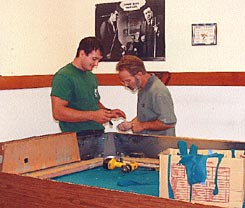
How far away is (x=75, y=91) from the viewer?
146 inches

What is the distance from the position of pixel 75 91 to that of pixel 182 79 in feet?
3.47

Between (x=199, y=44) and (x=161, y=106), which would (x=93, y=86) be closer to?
(x=161, y=106)

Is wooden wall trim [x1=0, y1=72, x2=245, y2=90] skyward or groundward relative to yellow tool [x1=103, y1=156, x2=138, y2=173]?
skyward

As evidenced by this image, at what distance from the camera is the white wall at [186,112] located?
407cm

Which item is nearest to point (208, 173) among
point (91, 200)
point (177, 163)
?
point (177, 163)

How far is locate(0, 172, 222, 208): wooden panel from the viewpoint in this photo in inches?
73.2

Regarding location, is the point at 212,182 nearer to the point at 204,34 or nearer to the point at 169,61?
the point at 204,34

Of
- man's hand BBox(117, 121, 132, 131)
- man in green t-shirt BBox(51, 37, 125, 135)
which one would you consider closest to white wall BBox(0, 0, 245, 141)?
man in green t-shirt BBox(51, 37, 125, 135)

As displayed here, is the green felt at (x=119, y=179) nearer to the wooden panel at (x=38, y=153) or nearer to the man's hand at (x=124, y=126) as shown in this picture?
the wooden panel at (x=38, y=153)

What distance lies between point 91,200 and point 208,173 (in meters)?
0.50

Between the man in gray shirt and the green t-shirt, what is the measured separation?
1.04 ft

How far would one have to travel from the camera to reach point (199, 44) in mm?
4188

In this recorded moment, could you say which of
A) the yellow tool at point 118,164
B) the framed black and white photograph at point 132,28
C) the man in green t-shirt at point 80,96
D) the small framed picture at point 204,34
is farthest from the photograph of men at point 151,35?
the yellow tool at point 118,164

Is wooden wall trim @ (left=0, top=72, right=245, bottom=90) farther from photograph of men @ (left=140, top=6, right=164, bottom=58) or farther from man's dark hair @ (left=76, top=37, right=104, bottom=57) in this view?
man's dark hair @ (left=76, top=37, right=104, bottom=57)
